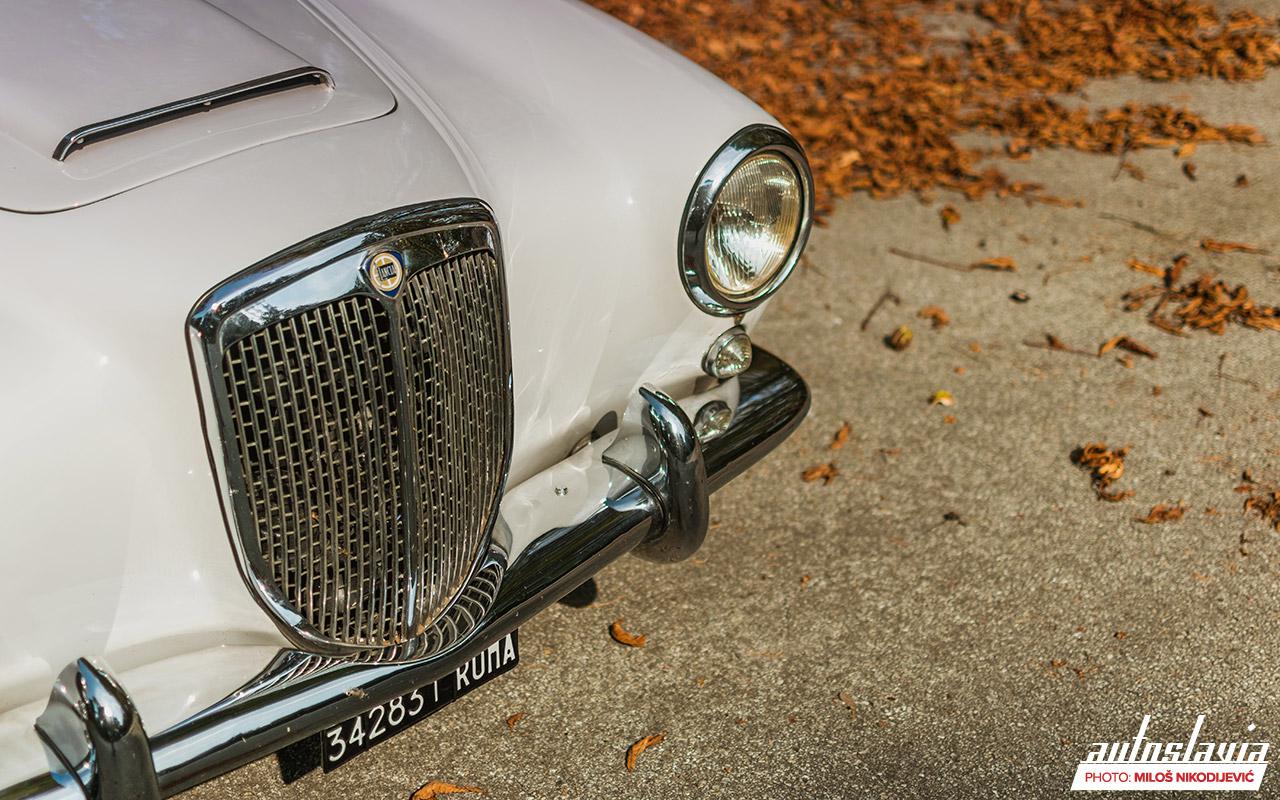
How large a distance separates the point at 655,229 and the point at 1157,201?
109 inches

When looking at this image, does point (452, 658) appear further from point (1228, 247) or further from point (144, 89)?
point (1228, 247)

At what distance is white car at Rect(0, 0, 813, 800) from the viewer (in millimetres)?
1528

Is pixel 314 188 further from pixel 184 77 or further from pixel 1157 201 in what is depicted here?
pixel 1157 201

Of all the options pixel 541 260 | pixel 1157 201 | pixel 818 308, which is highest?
pixel 541 260

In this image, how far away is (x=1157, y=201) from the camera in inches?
163

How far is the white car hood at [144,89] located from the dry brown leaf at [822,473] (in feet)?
4.97

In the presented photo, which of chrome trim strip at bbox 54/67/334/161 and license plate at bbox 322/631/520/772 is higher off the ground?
chrome trim strip at bbox 54/67/334/161

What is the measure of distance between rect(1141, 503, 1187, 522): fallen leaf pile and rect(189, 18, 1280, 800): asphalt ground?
0.07 ft

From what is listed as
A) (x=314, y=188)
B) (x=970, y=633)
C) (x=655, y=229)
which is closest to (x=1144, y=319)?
(x=970, y=633)

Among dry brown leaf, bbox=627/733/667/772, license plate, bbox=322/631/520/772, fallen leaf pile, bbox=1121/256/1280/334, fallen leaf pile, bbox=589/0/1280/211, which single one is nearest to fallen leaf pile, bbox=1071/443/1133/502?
fallen leaf pile, bbox=1121/256/1280/334

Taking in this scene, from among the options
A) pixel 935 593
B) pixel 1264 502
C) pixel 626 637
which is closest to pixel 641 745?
pixel 626 637

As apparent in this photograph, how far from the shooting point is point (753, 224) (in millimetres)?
2215

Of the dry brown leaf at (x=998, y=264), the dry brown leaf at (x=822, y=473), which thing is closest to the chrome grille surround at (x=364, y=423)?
the dry brown leaf at (x=822, y=473)

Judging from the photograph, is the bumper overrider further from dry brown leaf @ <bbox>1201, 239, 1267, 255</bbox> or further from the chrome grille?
dry brown leaf @ <bbox>1201, 239, 1267, 255</bbox>
